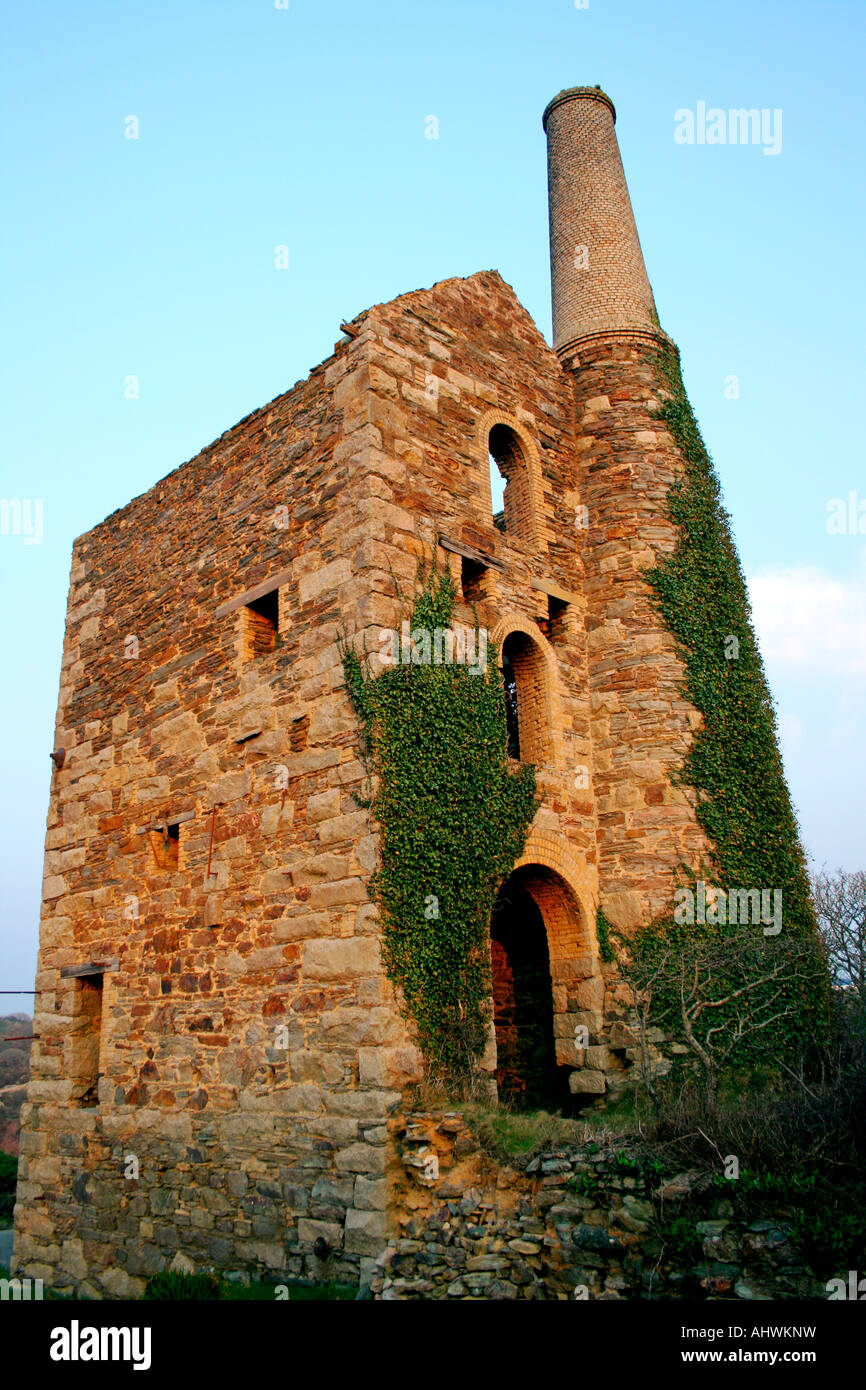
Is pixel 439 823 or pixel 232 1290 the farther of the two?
pixel 439 823

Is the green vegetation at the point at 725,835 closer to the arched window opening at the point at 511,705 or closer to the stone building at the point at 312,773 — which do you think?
the stone building at the point at 312,773

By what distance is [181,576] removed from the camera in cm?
1160

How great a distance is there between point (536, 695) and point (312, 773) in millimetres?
2949

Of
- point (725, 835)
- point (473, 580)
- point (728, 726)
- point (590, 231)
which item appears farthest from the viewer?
point (590, 231)

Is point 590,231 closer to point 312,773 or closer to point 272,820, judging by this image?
point 312,773

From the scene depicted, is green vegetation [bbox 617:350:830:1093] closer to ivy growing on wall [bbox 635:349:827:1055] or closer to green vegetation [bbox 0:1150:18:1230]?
ivy growing on wall [bbox 635:349:827:1055]

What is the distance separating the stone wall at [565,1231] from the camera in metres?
5.86

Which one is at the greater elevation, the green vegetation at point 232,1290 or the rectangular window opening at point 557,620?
the rectangular window opening at point 557,620

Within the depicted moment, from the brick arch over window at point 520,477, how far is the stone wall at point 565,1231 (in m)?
6.27

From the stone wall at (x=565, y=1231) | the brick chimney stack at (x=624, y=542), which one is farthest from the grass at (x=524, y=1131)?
the brick chimney stack at (x=624, y=542)

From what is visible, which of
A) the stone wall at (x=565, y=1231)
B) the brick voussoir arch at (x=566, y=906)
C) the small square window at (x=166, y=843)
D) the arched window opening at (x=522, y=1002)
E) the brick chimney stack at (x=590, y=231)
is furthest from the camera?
the brick chimney stack at (x=590, y=231)

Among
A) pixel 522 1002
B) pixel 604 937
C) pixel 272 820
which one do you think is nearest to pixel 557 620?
pixel 604 937

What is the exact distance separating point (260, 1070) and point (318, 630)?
3.90m

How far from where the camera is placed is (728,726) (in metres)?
10.7
